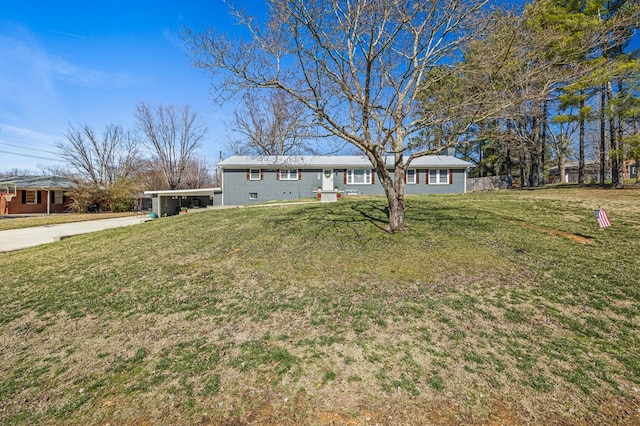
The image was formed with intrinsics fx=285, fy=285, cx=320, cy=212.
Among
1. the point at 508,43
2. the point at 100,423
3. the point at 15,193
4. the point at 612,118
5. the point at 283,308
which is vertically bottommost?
the point at 100,423

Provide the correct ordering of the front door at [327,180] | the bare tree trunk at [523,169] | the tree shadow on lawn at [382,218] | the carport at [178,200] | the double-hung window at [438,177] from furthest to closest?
the bare tree trunk at [523,169]
the double-hung window at [438,177]
the front door at [327,180]
the carport at [178,200]
the tree shadow on lawn at [382,218]

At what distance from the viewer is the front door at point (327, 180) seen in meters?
21.2

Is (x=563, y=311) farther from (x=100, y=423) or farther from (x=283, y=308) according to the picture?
(x=100, y=423)

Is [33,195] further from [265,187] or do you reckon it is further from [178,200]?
[265,187]

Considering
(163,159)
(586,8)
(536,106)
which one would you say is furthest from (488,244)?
(163,159)

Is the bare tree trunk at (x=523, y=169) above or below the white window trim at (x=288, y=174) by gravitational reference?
above

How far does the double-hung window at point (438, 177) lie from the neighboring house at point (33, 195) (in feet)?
101

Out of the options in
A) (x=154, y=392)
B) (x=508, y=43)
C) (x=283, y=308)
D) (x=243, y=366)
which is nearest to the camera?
(x=154, y=392)

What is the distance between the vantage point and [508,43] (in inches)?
235

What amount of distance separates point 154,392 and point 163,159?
32.1m

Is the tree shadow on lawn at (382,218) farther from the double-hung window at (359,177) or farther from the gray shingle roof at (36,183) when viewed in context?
the gray shingle roof at (36,183)

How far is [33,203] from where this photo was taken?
25656 mm

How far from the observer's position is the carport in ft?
65.3

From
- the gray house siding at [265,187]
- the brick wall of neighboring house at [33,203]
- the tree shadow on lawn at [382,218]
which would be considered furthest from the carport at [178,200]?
the brick wall of neighboring house at [33,203]
